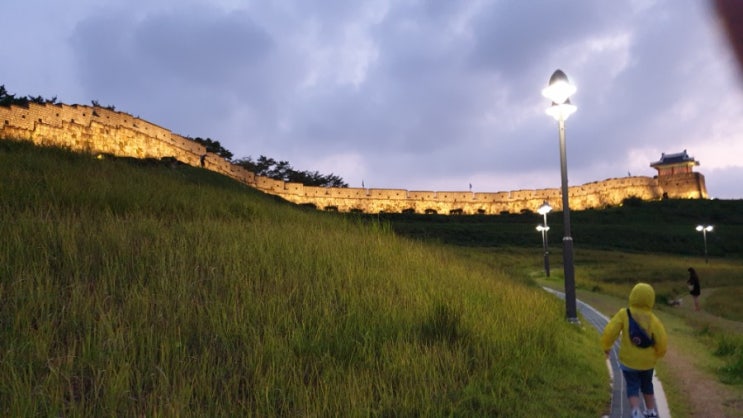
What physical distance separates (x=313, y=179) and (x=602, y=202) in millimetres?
52799

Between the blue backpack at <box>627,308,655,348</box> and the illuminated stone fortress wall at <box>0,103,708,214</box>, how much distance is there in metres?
37.0

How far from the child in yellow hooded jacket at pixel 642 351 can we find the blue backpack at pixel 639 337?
0.10 feet

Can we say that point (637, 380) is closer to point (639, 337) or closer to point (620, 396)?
point (639, 337)

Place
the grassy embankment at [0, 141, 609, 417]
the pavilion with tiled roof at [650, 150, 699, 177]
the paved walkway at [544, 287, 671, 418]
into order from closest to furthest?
the grassy embankment at [0, 141, 609, 417], the paved walkway at [544, 287, 671, 418], the pavilion with tiled roof at [650, 150, 699, 177]

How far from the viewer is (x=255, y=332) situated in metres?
5.25

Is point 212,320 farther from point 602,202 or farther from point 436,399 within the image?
point 602,202

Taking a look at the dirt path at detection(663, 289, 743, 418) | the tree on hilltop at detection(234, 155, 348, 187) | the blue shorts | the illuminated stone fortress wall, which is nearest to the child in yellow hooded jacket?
the blue shorts

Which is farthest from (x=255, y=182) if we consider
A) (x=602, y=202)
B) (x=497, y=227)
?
(x=602, y=202)

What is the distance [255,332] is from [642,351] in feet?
12.8

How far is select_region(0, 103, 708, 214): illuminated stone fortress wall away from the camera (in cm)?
4234

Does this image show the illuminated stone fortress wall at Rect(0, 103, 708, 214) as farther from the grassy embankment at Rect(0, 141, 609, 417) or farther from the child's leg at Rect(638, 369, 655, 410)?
the child's leg at Rect(638, 369, 655, 410)

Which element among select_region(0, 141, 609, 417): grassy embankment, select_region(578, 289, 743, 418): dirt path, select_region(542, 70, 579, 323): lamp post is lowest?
select_region(578, 289, 743, 418): dirt path

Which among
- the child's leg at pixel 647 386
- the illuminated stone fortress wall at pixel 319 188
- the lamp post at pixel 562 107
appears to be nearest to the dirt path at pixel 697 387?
the child's leg at pixel 647 386

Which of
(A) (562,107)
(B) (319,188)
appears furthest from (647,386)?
(B) (319,188)
